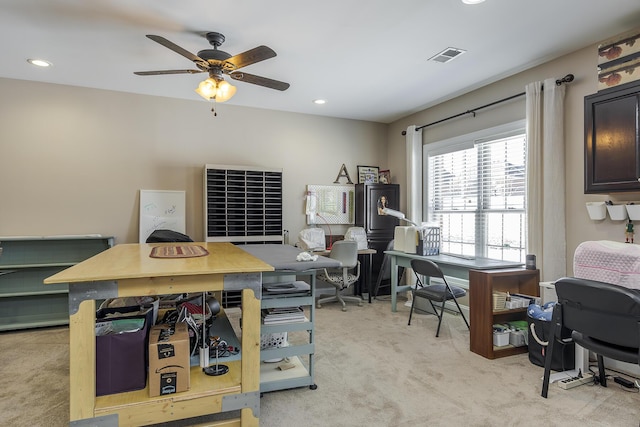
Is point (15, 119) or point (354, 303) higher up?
point (15, 119)

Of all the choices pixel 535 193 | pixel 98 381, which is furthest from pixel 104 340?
pixel 535 193

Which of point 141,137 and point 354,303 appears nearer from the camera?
point 141,137

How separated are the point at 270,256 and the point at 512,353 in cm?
Answer: 223

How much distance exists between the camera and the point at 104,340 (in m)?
1.77

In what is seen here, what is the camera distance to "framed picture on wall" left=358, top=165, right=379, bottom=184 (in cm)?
564

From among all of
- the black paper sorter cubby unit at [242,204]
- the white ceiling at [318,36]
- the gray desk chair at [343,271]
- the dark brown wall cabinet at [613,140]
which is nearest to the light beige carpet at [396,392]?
the gray desk chair at [343,271]

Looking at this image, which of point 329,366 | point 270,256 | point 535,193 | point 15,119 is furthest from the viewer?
point 15,119

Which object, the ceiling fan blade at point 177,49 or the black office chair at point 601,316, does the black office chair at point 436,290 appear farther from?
the ceiling fan blade at point 177,49

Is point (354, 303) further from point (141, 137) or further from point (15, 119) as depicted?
point (15, 119)

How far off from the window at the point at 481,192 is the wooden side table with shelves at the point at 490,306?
47 cm

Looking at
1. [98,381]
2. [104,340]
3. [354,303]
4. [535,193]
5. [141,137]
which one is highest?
[141,137]

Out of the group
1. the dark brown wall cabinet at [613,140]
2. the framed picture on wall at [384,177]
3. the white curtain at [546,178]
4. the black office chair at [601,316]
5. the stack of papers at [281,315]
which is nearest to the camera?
the black office chair at [601,316]

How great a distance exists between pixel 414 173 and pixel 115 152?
3.86 m

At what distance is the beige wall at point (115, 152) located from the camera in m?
4.02
